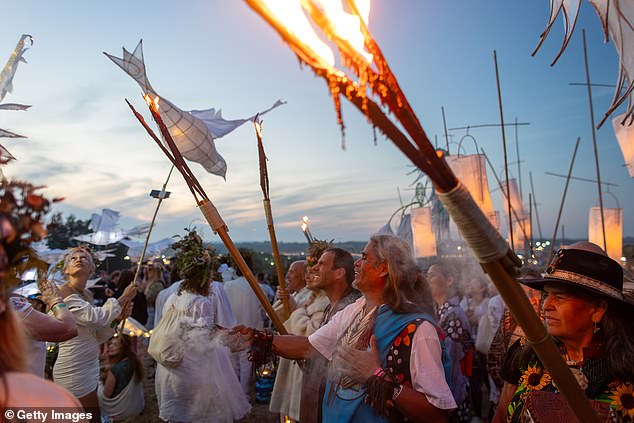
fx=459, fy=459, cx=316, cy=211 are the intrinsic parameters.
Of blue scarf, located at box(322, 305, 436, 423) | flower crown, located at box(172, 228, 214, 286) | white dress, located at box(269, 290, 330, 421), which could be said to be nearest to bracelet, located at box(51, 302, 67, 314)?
blue scarf, located at box(322, 305, 436, 423)

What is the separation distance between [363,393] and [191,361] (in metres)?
3.15

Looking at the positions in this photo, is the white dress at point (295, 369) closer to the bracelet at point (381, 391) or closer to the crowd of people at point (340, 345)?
the crowd of people at point (340, 345)

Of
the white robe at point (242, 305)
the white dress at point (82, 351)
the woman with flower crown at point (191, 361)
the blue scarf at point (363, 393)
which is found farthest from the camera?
the white robe at point (242, 305)

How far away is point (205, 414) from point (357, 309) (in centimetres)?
301

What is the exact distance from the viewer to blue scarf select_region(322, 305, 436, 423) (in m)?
2.55

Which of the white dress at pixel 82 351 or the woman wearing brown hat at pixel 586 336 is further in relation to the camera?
the white dress at pixel 82 351

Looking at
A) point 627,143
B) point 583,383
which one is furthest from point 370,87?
point 627,143

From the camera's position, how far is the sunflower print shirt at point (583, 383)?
74.5 inches

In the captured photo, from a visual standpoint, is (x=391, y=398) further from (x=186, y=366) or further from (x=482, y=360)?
(x=482, y=360)

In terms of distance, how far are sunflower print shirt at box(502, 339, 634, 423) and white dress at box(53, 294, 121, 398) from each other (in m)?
3.64

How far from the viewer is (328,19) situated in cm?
95

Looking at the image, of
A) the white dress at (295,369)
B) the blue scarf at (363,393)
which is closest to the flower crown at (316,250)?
the white dress at (295,369)

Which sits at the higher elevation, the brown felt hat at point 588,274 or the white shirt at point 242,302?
the brown felt hat at point 588,274

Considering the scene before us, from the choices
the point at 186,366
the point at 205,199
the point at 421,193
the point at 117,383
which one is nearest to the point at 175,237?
the point at 186,366
